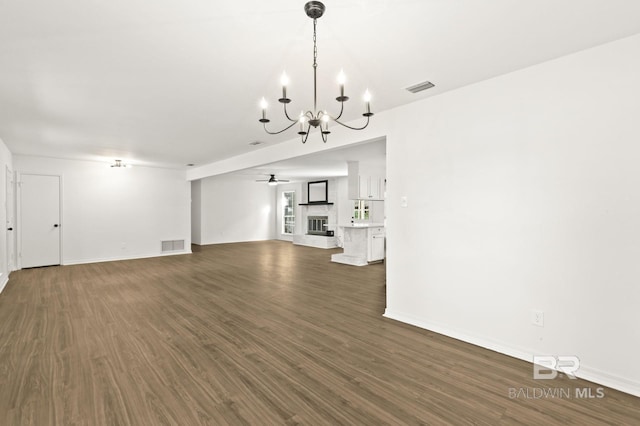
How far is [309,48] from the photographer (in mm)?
→ 2408

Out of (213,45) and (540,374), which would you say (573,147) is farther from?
(213,45)

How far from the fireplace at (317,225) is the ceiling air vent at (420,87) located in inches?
332

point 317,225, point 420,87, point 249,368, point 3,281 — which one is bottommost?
point 249,368

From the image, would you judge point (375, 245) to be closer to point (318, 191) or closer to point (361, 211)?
point (361, 211)

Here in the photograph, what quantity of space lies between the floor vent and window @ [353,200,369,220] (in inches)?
209

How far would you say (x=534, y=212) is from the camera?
2732mm

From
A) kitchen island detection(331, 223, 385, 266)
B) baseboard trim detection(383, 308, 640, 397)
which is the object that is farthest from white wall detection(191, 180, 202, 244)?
baseboard trim detection(383, 308, 640, 397)

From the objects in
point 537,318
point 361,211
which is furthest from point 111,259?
point 537,318

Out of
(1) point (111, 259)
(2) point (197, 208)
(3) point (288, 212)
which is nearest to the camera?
(1) point (111, 259)

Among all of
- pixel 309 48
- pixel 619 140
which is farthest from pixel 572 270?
pixel 309 48

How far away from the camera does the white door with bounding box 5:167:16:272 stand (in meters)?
5.84

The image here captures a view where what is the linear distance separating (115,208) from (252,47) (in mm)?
7583

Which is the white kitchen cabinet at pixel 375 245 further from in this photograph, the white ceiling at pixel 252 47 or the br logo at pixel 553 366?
the br logo at pixel 553 366

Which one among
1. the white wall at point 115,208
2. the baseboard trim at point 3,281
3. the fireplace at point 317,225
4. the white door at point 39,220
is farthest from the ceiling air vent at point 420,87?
the fireplace at point 317,225
